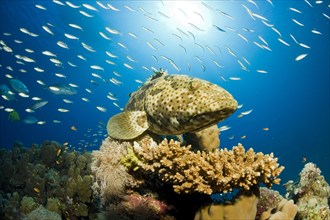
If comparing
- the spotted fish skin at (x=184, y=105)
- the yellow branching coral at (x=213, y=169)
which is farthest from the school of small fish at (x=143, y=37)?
the yellow branching coral at (x=213, y=169)

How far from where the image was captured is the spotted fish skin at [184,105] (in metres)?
3.80

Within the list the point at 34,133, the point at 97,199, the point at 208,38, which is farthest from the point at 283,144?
the point at 97,199

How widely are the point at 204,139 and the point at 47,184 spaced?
12.3 feet

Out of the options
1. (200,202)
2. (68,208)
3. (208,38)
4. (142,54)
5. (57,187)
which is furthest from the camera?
(142,54)

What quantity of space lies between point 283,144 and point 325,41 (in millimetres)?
54727

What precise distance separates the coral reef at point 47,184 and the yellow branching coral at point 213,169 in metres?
2.42

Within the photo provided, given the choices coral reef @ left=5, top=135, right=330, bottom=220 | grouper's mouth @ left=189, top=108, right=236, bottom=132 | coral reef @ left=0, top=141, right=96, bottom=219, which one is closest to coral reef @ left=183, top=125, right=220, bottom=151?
coral reef @ left=5, top=135, right=330, bottom=220

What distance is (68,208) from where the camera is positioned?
17.8 feet

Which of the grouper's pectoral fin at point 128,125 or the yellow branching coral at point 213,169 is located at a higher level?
the yellow branching coral at point 213,169

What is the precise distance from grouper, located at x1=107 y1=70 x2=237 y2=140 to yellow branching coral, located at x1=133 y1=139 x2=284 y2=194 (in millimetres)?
506

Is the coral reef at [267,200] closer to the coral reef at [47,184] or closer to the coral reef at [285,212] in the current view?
the coral reef at [285,212]

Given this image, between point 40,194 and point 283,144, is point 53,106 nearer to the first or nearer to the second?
point 283,144

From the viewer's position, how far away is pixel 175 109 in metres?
4.17

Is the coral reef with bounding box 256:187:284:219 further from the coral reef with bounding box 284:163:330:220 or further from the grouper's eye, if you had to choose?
the grouper's eye
